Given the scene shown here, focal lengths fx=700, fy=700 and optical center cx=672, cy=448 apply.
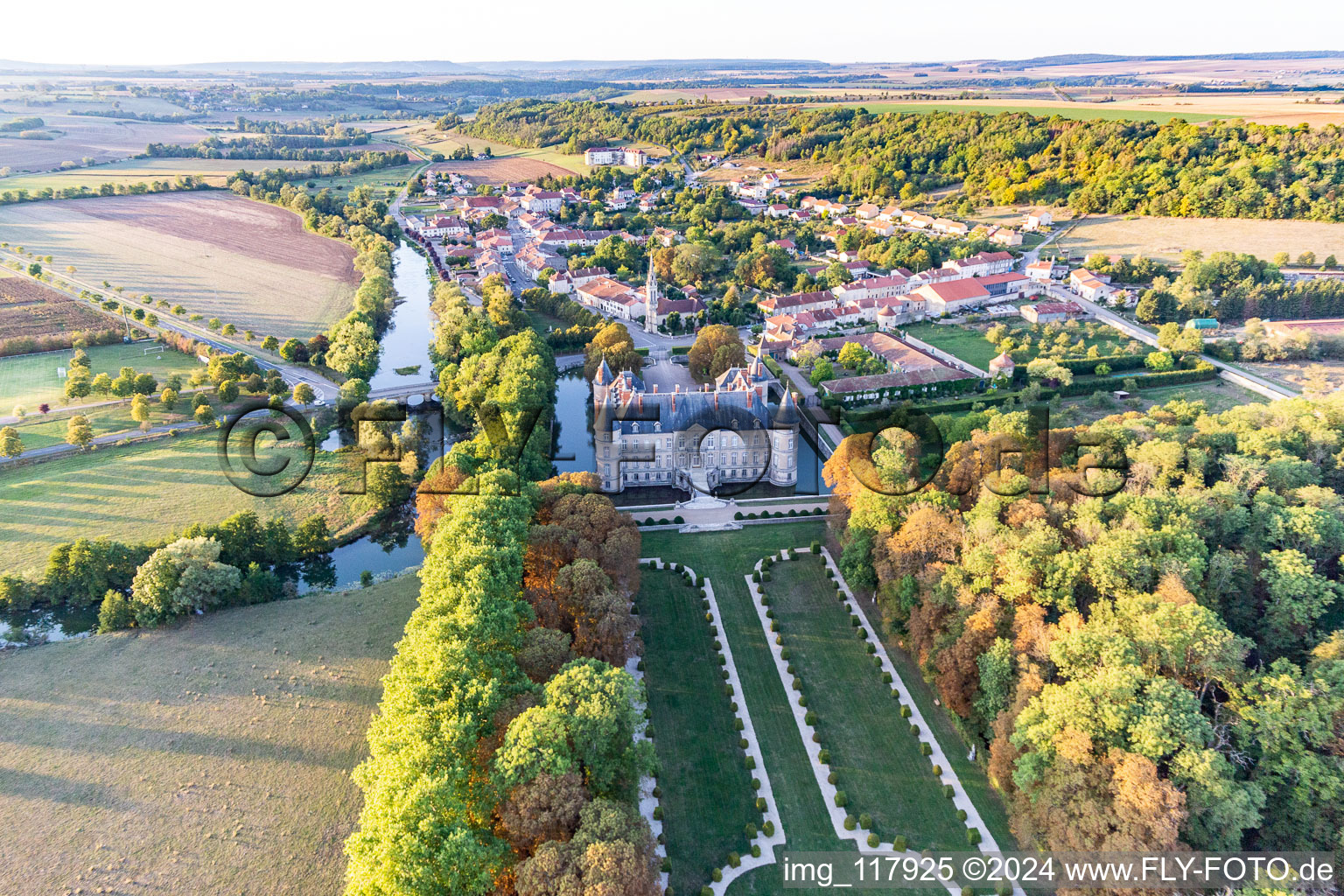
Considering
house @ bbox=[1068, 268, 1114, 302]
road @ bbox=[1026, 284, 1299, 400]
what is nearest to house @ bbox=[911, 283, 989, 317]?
road @ bbox=[1026, 284, 1299, 400]

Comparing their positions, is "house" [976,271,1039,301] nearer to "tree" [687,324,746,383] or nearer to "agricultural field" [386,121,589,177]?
"tree" [687,324,746,383]

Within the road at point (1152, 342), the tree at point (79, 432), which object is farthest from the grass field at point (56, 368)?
the road at point (1152, 342)

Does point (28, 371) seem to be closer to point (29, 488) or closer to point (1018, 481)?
point (29, 488)

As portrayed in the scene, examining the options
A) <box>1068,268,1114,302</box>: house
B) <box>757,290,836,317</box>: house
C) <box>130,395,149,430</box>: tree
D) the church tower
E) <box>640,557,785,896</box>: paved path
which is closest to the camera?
<box>640,557,785,896</box>: paved path

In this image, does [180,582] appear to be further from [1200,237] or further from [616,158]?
[616,158]

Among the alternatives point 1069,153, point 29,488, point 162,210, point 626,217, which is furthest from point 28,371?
point 1069,153

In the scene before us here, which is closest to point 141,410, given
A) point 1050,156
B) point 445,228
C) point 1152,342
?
point 445,228
